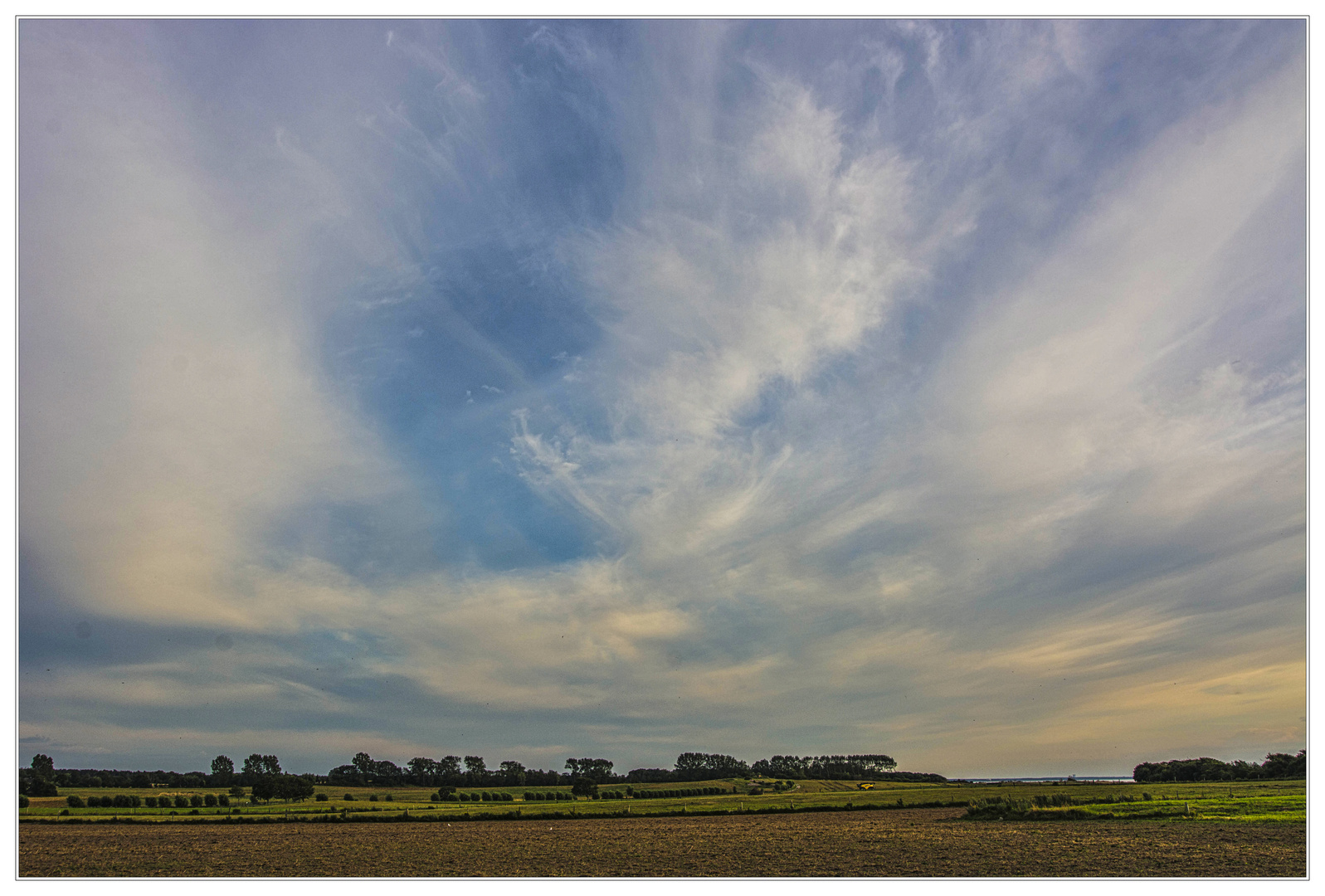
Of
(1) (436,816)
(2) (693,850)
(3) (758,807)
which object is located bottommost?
(2) (693,850)

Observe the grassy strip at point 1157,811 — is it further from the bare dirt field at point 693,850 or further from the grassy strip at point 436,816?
the grassy strip at point 436,816

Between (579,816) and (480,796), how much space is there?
3275 inches

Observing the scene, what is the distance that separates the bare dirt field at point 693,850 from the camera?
4616cm

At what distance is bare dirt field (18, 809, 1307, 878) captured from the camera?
151ft

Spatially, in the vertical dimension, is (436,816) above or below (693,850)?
above

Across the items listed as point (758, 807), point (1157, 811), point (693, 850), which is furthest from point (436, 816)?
point (1157, 811)

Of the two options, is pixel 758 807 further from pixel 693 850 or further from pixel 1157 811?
pixel 693 850

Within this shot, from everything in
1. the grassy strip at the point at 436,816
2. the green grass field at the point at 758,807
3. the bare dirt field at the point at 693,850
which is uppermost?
the green grass field at the point at 758,807

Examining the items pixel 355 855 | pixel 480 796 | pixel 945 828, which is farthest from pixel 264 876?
pixel 480 796

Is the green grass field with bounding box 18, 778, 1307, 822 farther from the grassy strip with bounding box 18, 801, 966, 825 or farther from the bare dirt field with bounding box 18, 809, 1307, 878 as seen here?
the bare dirt field with bounding box 18, 809, 1307, 878

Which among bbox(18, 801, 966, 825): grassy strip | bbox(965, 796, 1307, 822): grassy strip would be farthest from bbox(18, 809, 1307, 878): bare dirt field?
bbox(18, 801, 966, 825): grassy strip

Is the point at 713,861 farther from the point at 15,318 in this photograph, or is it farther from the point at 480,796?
the point at 480,796

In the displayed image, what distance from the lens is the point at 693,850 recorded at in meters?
57.5

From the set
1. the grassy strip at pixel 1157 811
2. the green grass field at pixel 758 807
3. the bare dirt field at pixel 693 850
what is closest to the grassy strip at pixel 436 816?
the green grass field at pixel 758 807
